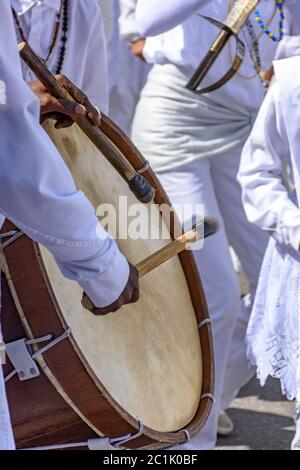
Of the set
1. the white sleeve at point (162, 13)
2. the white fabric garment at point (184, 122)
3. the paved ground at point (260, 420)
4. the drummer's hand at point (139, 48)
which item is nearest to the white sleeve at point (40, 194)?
the white sleeve at point (162, 13)

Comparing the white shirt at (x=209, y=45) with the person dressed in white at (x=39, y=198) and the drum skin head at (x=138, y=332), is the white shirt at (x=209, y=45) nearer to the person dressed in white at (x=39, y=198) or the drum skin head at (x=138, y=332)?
the drum skin head at (x=138, y=332)

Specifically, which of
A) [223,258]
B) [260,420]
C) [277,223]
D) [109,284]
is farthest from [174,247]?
[260,420]

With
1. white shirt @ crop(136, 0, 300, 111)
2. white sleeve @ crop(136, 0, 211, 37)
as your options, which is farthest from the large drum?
white shirt @ crop(136, 0, 300, 111)

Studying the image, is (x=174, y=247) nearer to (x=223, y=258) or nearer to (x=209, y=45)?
(x=223, y=258)

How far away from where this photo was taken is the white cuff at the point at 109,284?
2.25m

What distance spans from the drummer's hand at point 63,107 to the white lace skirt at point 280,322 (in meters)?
1.20

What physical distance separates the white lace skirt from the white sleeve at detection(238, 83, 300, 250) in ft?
0.28

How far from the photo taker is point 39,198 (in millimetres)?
2090

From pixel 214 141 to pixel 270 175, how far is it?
2.42 feet

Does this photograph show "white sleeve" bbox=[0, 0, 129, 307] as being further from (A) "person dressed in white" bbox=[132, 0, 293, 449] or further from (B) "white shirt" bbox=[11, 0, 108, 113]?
(A) "person dressed in white" bbox=[132, 0, 293, 449]

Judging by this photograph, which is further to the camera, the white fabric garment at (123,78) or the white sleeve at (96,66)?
the white fabric garment at (123,78)

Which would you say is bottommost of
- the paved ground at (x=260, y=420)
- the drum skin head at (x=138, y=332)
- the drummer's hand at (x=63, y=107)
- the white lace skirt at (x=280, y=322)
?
the paved ground at (x=260, y=420)
